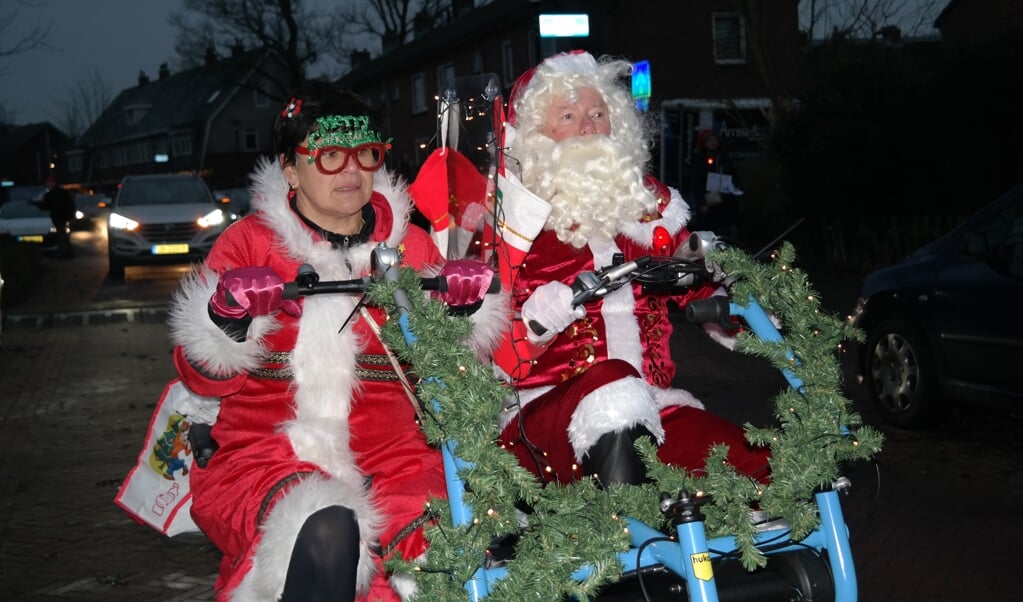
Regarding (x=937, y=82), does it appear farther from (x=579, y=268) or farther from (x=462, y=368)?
(x=462, y=368)

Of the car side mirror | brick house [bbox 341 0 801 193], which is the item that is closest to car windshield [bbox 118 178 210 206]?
brick house [bbox 341 0 801 193]

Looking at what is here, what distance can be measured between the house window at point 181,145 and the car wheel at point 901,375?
69.4m

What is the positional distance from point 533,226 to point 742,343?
1.06 metres

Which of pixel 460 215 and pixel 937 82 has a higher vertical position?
pixel 937 82

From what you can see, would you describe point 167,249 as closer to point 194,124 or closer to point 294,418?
point 294,418

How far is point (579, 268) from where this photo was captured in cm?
379

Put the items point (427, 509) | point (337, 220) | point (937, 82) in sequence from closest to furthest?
point (427, 509), point (337, 220), point (937, 82)

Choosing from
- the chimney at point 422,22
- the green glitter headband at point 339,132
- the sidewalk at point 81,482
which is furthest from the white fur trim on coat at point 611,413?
the chimney at point 422,22

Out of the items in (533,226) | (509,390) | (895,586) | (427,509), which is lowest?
(895,586)

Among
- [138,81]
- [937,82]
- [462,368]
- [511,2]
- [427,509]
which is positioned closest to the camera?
[462,368]

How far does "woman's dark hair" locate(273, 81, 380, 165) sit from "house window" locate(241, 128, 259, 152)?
6681 centimetres

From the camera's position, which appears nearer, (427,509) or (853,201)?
(427,509)

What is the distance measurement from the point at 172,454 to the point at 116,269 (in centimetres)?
1808

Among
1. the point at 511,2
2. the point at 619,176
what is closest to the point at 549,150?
the point at 619,176
